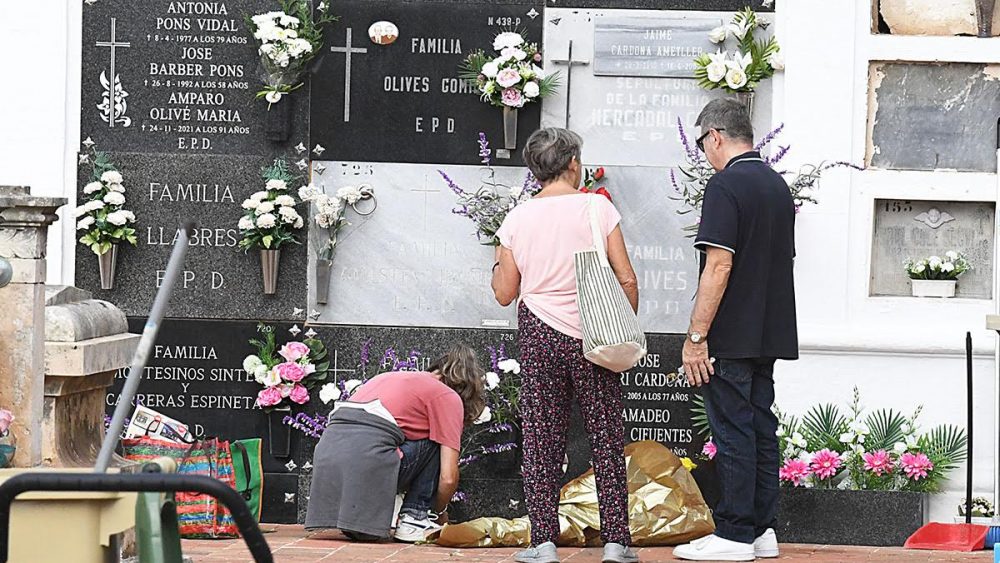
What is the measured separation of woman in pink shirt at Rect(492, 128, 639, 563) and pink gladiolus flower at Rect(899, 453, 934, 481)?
5.86 ft

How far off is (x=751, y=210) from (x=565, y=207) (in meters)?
0.71

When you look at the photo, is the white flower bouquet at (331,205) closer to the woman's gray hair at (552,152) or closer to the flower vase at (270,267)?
the flower vase at (270,267)

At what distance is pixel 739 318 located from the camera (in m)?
5.53

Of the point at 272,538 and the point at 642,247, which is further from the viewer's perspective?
the point at 642,247

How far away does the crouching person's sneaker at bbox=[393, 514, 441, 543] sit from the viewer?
6379mm

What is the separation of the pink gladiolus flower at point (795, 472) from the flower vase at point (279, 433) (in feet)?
7.97

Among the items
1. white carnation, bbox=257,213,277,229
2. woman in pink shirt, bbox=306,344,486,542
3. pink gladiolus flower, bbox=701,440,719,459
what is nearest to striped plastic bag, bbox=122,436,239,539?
woman in pink shirt, bbox=306,344,486,542

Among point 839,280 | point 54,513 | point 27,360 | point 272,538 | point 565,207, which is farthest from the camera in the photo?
point 839,280

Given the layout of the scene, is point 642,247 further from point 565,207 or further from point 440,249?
point 565,207

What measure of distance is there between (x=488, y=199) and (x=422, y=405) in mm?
1197

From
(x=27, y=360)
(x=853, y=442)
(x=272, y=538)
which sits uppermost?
(x=27, y=360)

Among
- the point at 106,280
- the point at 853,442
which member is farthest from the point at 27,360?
the point at 853,442

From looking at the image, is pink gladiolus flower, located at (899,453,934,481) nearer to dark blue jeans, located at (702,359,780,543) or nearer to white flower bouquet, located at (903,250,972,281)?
white flower bouquet, located at (903,250,972,281)

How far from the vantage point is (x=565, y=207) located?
5.48 metres
